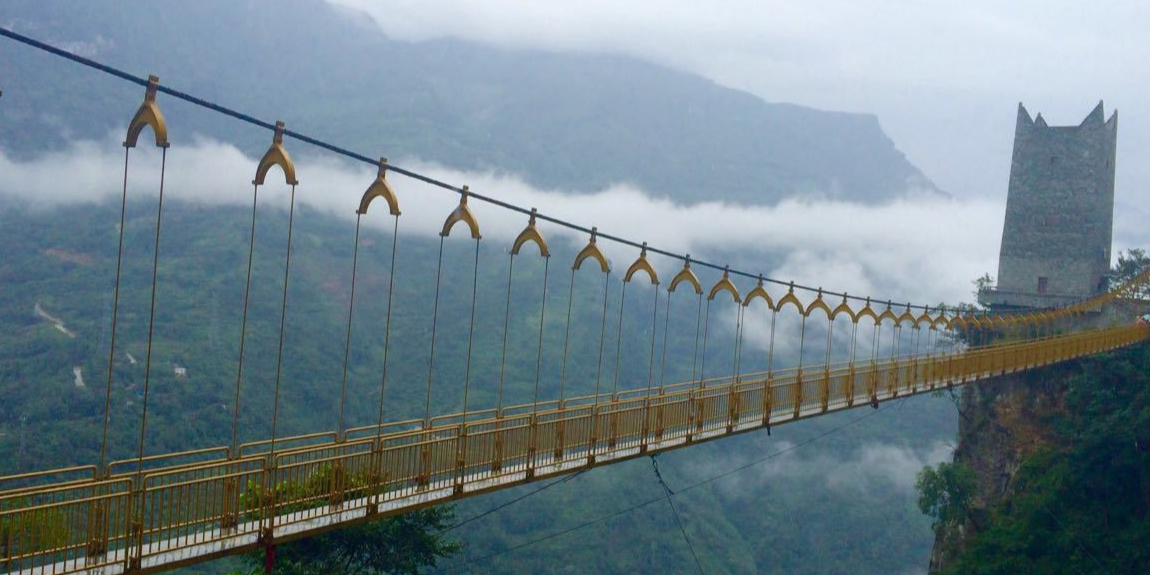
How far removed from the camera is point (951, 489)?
94.7ft

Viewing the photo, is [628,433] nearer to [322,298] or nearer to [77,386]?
[77,386]

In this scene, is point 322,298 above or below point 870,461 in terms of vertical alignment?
above

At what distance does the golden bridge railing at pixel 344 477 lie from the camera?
25.5 feet

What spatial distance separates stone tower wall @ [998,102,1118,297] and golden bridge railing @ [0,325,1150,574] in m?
17.8

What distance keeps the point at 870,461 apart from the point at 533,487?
3277cm

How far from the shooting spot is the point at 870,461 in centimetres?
8006

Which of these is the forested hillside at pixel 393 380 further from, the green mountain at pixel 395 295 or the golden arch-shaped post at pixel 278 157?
the golden arch-shaped post at pixel 278 157

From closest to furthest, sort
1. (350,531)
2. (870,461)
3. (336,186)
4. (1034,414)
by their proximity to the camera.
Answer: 1. (350,531)
2. (1034,414)
3. (870,461)
4. (336,186)

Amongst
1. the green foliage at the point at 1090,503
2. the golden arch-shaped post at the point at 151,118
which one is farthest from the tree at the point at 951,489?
the golden arch-shaped post at the point at 151,118

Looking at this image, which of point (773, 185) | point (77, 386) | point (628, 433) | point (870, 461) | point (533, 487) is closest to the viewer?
point (628, 433)

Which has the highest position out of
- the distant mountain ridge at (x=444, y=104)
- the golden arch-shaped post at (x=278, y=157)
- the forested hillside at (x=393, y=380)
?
the distant mountain ridge at (x=444, y=104)

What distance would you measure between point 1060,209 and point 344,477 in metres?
30.7

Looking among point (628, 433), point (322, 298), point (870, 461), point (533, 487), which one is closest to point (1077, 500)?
point (628, 433)

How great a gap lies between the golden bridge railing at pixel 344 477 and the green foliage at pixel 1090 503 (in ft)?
21.9
